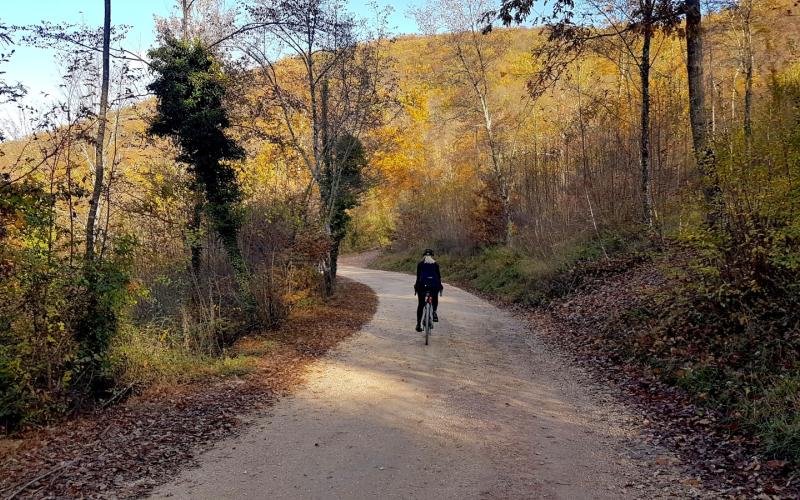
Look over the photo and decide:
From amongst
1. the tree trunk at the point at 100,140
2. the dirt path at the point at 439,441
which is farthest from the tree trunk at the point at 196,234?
the dirt path at the point at 439,441

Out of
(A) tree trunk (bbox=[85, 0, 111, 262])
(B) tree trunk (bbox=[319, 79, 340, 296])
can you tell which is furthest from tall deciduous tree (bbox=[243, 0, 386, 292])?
(A) tree trunk (bbox=[85, 0, 111, 262])

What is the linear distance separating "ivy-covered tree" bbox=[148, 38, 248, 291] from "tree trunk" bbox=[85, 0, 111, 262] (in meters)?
4.91

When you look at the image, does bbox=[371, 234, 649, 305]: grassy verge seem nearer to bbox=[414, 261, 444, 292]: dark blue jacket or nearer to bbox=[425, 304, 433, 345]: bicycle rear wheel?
bbox=[414, 261, 444, 292]: dark blue jacket

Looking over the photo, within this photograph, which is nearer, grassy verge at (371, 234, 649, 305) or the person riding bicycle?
the person riding bicycle

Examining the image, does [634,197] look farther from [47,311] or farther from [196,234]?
[47,311]

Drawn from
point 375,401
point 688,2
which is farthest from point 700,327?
point 688,2

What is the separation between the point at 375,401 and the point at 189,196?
9734 mm

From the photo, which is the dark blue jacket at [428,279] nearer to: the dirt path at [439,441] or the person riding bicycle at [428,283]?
the person riding bicycle at [428,283]

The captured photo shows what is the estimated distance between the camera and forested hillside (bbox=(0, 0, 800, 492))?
23.3 feet

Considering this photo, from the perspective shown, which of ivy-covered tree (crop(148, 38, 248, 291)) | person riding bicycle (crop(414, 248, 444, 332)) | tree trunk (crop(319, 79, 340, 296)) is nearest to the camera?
person riding bicycle (crop(414, 248, 444, 332))

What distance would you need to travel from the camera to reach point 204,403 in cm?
757

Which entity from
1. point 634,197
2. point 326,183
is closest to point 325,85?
point 326,183

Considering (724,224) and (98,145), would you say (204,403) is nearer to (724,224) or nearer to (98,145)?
(98,145)

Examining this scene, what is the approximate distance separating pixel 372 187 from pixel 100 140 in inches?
623
